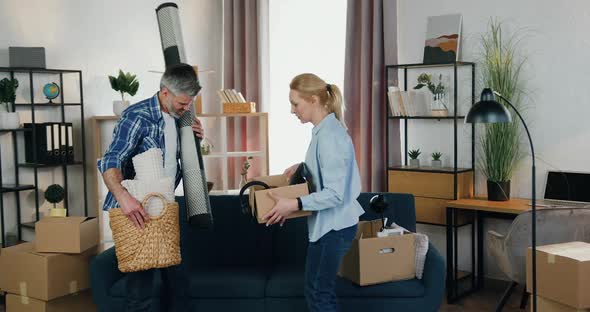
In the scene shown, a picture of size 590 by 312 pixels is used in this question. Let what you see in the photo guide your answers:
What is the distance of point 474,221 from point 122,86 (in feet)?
9.72

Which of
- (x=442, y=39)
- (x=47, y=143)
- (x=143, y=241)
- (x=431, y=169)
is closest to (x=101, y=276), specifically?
(x=143, y=241)

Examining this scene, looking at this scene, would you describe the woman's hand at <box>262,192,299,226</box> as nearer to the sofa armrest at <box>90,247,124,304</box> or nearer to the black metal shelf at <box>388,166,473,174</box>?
the sofa armrest at <box>90,247,124,304</box>

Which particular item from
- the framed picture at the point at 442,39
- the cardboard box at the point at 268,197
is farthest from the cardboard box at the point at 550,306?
the framed picture at the point at 442,39

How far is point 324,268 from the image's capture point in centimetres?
286

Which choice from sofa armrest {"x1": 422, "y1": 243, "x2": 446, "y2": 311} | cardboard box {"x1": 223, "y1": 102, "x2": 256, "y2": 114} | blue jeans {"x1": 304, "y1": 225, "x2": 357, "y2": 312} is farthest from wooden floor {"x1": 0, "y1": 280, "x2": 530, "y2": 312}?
cardboard box {"x1": 223, "y1": 102, "x2": 256, "y2": 114}

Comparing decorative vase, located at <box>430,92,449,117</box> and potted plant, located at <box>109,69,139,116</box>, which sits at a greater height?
potted plant, located at <box>109,69,139,116</box>

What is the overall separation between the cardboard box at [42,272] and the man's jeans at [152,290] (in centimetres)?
105

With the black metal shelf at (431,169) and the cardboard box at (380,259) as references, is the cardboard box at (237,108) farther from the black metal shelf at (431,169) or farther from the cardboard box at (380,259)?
the cardboard box at (380,259)

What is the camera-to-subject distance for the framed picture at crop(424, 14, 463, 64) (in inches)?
201

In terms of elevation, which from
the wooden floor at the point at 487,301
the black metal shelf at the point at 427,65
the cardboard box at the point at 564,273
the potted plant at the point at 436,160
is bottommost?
the wooden floor at the point at 487,301

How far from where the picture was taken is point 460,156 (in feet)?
17.2

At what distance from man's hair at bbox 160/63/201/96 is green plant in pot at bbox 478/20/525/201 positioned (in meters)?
2.62

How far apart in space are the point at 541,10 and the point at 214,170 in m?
3.35

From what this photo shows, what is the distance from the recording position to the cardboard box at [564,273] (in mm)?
3123
